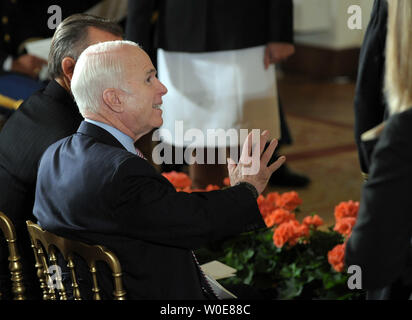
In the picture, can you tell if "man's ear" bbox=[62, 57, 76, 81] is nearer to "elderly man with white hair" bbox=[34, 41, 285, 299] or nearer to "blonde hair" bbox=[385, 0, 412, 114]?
"elderly man with white hair" bbox=[34, 41, 285, 299]

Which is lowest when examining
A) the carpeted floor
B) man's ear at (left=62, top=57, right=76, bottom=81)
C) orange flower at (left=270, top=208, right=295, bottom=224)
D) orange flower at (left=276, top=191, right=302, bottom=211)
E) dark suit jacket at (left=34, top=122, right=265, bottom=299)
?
the carpeted floor

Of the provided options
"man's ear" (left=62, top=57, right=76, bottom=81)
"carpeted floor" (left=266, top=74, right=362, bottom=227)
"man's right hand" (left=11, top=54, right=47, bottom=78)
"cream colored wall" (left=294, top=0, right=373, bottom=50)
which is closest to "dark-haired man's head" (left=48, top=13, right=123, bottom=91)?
"man's ear" (left=62, top=57, right=76, bottom=81)

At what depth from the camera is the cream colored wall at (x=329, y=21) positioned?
8.10 metres

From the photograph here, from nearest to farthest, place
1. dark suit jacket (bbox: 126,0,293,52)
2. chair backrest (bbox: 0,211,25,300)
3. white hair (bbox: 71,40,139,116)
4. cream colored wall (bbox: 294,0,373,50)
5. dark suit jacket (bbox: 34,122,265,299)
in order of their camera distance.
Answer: dark suit jacket (bbox: 34,122,265,299) < white hair (bbox: 71,40,139,116) < chair backrest (bbox: 0,211,25,300) < dark suit jacket (bbox: 126,0,293,52) < cream colored wall (bbox: 294,0,373,50)

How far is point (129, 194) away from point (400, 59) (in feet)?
2.04

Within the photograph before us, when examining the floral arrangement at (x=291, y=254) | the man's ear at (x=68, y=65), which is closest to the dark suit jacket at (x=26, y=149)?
the man's ear at (x=68, y=65)

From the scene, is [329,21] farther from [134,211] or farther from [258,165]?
[134,211]

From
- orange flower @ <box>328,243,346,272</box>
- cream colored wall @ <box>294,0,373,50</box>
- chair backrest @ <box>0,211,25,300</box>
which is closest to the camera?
chair backrest @ <box>0,211,25,300</box>

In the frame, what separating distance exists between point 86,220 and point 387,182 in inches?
25.8

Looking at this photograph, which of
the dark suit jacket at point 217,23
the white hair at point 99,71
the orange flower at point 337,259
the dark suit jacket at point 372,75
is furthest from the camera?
Answer: the dark suit jacket at point 217,23

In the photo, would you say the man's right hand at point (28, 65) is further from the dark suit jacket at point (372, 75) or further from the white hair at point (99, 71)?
the white hair at point (99, 71)

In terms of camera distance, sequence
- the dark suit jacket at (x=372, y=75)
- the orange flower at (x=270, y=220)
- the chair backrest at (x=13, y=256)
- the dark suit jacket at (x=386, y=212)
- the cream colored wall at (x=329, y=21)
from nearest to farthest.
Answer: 1. the dark suit jacket at (x=386, y=212)
2. the chair backrest at (x=13, y=256)
3. the dark suit jacket at (x=372, y=75)
4. the orange flower at (x=270, y=220)
5. the cream colored wall at (x=329, y=21)

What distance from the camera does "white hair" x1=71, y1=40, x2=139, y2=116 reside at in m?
1.57

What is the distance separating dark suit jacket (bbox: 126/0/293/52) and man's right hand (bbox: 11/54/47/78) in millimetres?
576
